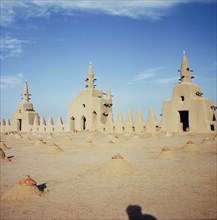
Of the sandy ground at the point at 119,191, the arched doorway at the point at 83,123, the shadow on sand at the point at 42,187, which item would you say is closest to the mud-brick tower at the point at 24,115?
the arched doorway at the point at 83,123

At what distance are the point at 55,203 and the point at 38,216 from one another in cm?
91

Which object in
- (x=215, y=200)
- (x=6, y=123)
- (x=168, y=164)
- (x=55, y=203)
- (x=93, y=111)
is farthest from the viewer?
(x=6, y=123)

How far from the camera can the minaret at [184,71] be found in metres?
30.4

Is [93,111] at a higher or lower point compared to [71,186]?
higher

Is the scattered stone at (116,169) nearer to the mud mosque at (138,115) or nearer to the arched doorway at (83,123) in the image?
the mud mosque at (138,115)

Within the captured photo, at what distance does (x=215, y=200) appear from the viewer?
6.67 meters

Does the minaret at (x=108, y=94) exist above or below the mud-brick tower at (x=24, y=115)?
above

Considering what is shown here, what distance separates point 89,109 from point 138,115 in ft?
30.6

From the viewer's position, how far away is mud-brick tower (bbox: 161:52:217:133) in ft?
89.0

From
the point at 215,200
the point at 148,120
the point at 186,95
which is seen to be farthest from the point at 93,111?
the point at 215,200

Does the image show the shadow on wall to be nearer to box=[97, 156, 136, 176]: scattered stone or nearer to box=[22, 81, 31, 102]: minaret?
box=[97, 156, 136, 176]: scattered stone

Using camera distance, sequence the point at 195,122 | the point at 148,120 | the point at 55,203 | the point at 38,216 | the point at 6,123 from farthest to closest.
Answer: the point at 6,123, the point at 148,120, the point at 195,122, the point at 55,203, the point at 38,216

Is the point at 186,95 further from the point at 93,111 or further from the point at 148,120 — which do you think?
the point at 93,111

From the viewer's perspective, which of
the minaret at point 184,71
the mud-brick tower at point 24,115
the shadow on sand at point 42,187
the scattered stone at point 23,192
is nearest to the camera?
the scattered stone at point 23,192
